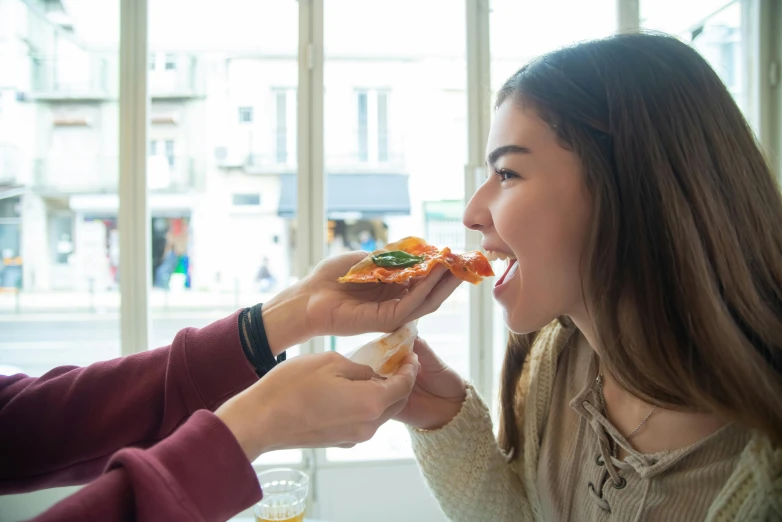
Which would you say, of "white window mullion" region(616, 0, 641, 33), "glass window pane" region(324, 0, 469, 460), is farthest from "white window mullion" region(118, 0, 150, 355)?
"white window mullion" region(616, 0, 641, 33)

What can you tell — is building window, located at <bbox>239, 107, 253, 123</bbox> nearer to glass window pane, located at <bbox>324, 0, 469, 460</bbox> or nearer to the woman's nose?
glass window pane, located at <bbox>324, 0, 469, 460</bbox>

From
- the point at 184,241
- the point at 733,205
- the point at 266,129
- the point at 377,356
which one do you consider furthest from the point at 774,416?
the point at 184,241

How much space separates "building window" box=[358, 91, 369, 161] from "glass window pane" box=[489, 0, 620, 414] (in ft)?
2.27

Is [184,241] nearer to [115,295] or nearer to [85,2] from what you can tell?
[115,295]

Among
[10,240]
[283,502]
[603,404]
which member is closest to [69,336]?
[10,240]

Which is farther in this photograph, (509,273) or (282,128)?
(282,128)

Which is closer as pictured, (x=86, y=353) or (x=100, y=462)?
(x=100, y=462)

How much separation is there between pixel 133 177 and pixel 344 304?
1615 millimetres

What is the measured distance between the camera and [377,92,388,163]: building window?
2.47 metres

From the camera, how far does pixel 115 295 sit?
2346 millimetres

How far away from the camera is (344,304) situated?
1.16 meters

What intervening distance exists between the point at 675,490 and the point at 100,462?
1179mm

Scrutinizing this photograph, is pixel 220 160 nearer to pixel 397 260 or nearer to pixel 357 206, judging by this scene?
pixel 357 206

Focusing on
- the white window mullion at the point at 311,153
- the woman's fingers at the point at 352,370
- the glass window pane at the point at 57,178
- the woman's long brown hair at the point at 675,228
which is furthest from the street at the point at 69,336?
the woman's long brown hair at the point at 675,228
